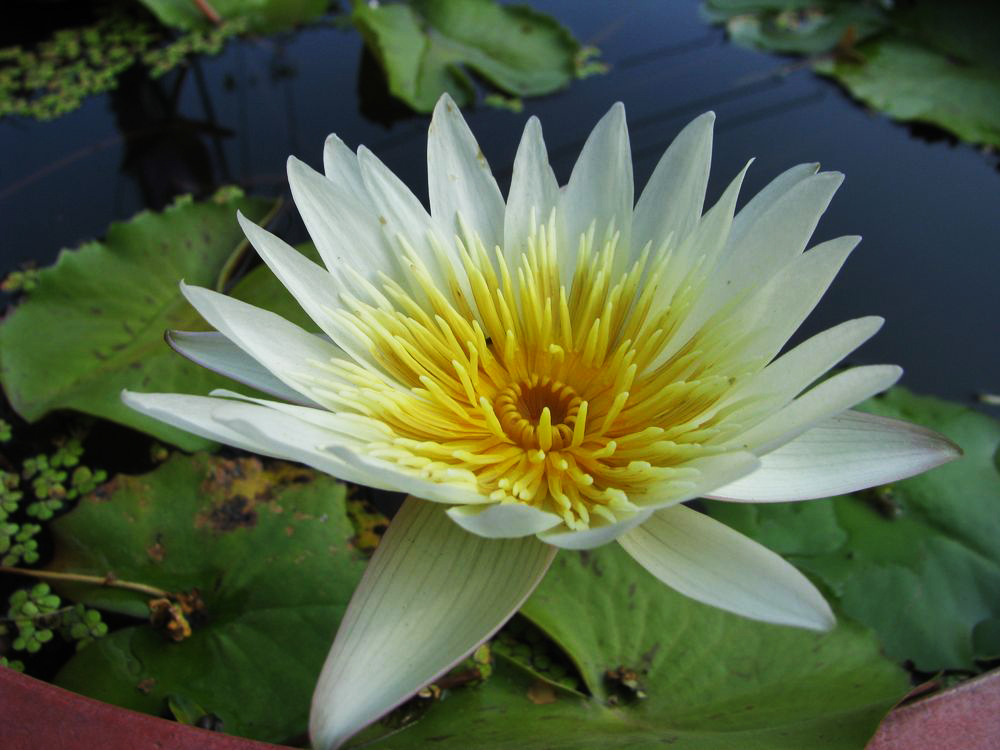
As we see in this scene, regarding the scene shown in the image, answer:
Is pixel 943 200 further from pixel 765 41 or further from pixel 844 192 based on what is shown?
pixel 765 41

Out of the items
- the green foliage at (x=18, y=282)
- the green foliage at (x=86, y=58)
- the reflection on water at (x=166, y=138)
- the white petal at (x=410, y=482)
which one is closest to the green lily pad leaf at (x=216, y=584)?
the white petal at (x=410, y=482)

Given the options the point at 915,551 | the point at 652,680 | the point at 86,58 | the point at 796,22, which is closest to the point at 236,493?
the point at 652,680

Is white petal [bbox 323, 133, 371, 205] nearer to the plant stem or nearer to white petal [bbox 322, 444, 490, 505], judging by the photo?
white petal [bbox 322, 444, 490, 505]

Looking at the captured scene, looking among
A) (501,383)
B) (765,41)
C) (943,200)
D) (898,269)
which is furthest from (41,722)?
(765,41)

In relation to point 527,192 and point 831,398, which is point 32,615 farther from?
point 831,398

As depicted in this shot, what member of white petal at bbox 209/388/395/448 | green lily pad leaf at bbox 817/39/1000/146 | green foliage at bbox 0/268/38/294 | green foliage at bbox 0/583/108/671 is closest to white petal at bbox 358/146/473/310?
white petal at bbox 209/388/395/448

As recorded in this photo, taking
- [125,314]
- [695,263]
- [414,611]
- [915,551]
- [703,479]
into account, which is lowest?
[915,551]
